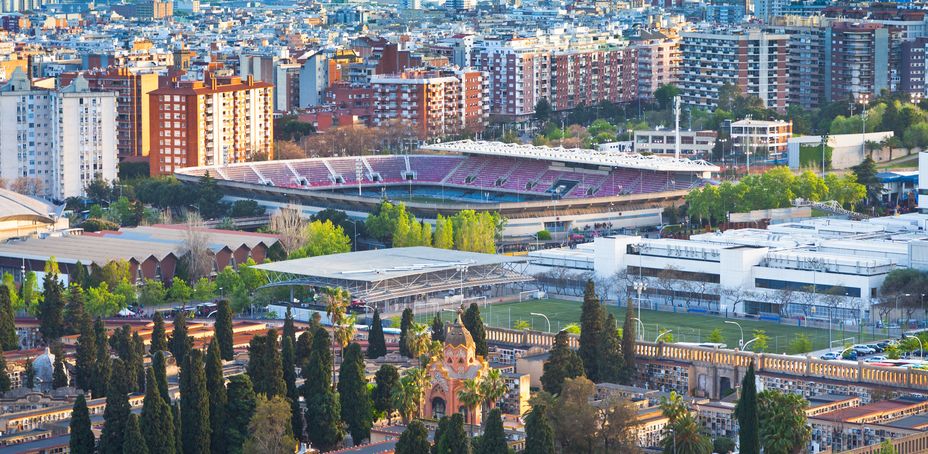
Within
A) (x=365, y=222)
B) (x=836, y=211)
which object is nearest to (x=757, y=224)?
(x=836, y=211)

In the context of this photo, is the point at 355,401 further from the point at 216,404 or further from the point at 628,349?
the point at 628,349

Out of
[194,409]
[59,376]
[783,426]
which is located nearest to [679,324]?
[59,376]

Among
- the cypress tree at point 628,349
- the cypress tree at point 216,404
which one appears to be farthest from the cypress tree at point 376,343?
Answer: the cypress tree at point 216,404

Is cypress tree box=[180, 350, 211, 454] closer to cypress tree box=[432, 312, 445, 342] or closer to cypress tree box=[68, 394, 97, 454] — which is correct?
cypress tree box=[68, 394, 97, 454]

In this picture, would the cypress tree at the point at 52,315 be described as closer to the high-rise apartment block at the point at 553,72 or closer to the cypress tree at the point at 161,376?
the cypress tree at the point at 161,376

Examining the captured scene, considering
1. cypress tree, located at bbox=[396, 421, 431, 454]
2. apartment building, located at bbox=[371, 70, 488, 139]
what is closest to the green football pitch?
cypress tree, located at bbox=[396, 421, 431, 454]

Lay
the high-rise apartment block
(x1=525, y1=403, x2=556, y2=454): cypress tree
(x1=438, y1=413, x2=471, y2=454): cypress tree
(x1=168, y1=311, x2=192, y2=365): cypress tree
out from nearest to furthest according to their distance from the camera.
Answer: (x1=438, y1=413, x2=471, y2=454): cypress tree < (x1=525, y1=403, x2=556, y2=454): cypress tree < (x1=168, y1=311, x2=192, y2=365): cypress tree < the high-rise apartment block

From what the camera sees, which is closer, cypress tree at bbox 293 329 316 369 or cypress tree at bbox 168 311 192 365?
cypress tree at bbox 293 329 316 369
